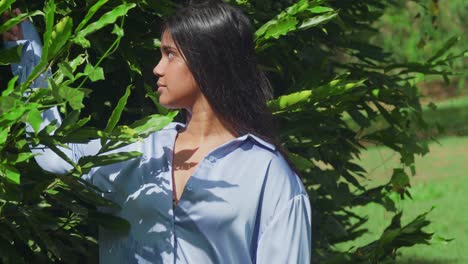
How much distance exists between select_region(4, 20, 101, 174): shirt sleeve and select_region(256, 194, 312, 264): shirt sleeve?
23.6 inches

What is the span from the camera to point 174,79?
Answer: 10.7 ft

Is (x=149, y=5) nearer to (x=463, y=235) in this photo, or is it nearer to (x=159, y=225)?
(x=159, y=225)

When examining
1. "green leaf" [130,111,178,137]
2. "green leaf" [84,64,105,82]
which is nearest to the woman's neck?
"green leaf" [130,111,178,137]

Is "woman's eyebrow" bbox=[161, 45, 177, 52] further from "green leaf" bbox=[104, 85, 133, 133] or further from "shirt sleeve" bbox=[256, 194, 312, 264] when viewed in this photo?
"shirt sleeve" bbox=[256, 194, 312, 264]

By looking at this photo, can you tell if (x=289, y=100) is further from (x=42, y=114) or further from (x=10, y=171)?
(x=10, y=171)

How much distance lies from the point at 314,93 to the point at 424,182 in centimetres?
1199

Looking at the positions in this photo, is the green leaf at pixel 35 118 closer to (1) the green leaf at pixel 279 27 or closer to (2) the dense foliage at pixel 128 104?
(2) the dense foliage at pixel 128 104

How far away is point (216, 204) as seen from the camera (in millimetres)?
3262

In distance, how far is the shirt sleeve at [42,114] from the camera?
11.0ft

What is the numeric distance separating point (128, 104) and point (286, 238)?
141cm

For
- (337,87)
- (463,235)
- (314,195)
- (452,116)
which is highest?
(337,87)

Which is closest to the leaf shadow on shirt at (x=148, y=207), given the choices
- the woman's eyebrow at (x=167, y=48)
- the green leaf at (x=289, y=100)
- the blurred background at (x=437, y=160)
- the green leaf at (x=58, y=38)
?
the woman's eyebrow at (x=167, y=48)

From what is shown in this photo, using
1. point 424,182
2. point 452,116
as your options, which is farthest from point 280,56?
point 452,116

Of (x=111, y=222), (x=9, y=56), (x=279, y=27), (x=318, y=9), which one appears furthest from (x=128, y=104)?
(x=9, y=56)
